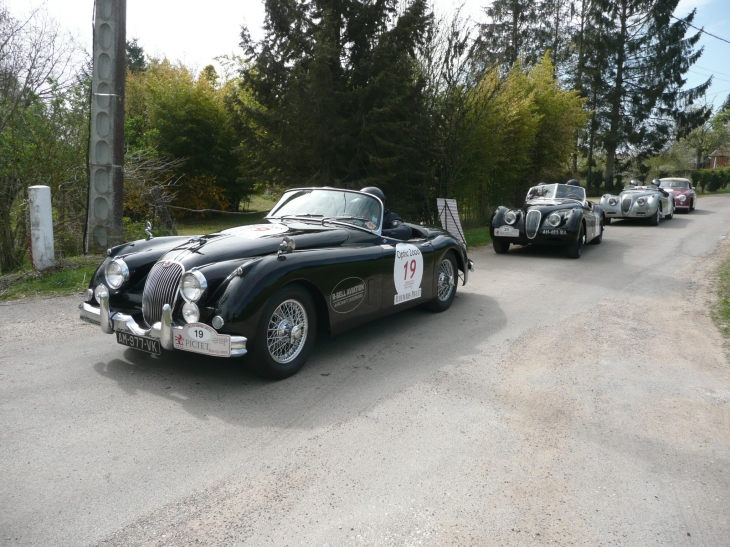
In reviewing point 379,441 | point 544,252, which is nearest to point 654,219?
point 544,252

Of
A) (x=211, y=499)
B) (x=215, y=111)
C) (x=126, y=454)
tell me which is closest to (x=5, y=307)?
(x=126, y=454)

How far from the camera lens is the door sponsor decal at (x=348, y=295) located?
200 inches

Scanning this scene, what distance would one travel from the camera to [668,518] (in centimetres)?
292

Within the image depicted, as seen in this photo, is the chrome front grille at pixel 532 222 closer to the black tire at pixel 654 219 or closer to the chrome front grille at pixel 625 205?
the chrome front grille at pixel 625 205

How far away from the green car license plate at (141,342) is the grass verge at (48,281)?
3604 mm

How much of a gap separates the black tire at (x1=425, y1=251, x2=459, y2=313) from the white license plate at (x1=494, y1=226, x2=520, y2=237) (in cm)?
524

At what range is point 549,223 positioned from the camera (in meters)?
12.0

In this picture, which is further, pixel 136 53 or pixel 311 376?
pixel 136 53

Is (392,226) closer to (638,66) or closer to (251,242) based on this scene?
(251,242)

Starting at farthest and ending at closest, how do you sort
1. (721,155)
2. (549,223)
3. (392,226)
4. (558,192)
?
(721,155) → (558,192) → (549,223) → (392,226)

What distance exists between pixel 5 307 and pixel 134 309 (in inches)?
119

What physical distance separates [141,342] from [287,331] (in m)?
1.15

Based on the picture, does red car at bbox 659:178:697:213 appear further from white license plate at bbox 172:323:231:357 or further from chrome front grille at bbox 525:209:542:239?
white license plate at bbox 172:323:231:357

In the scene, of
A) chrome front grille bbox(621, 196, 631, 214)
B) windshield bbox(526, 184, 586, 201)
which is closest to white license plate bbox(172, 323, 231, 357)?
windshield bbox(526, 184, 586, 201)
